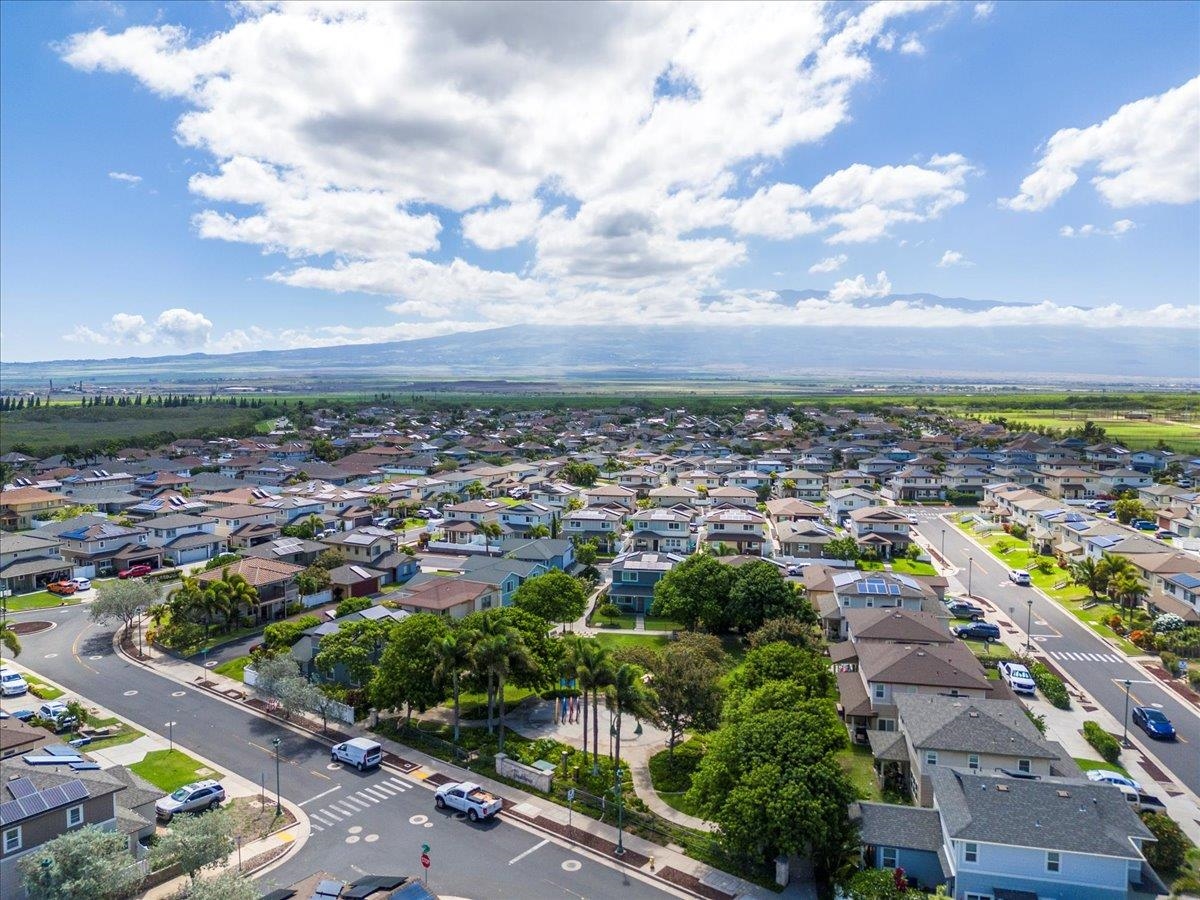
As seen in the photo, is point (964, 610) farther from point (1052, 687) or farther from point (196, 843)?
point (196, 843)

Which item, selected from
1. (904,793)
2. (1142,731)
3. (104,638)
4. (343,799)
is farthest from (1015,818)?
(104,638)

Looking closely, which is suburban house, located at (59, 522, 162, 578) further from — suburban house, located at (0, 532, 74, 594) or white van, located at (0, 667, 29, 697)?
white van, located at (0, 667, 29, 697)

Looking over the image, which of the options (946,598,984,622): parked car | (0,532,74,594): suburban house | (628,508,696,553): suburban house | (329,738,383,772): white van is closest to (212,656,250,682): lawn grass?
(329,738,383,772): white van

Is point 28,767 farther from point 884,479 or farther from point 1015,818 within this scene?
point 884,479

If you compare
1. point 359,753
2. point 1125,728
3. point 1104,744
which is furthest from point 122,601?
point 1125,728

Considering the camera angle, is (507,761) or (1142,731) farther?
(1142,731)
